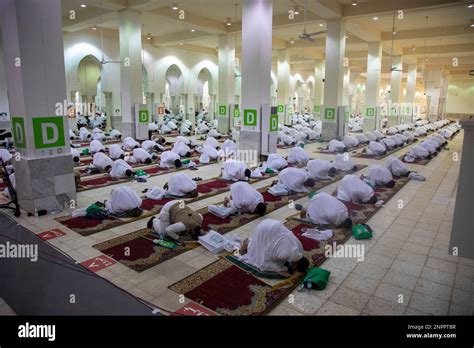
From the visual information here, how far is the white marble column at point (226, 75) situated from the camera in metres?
19.7

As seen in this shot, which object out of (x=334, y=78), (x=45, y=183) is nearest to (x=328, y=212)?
(x=45, y=183)

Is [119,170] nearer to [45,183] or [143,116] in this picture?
[45,183]

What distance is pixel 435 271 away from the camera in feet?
15.1

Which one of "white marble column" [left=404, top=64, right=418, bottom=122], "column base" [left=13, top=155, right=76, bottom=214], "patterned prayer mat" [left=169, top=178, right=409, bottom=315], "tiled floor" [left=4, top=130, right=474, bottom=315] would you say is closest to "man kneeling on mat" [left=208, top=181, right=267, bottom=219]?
"tiled floor" [left=4, top=130, right=474, bottom=315]

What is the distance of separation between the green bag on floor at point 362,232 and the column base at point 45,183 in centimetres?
513

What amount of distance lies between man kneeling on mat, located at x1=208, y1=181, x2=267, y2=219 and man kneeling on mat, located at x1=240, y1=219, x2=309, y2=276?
Answer: 194cm

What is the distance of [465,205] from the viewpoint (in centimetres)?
412

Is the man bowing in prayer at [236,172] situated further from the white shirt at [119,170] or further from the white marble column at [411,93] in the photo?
the white marble column at [411,93]

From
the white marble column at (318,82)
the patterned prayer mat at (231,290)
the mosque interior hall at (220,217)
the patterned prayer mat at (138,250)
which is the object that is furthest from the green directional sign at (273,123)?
the white marble column at (318,82)

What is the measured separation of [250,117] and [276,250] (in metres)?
8.14

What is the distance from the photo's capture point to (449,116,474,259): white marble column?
3990mm

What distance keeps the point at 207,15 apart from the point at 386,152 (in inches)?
407

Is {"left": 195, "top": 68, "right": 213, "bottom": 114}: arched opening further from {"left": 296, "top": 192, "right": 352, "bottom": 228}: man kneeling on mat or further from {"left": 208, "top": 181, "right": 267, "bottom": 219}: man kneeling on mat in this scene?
{"left": 296, "top": 192, "right": 352, "bottom": 228}: man kneeling on mat
